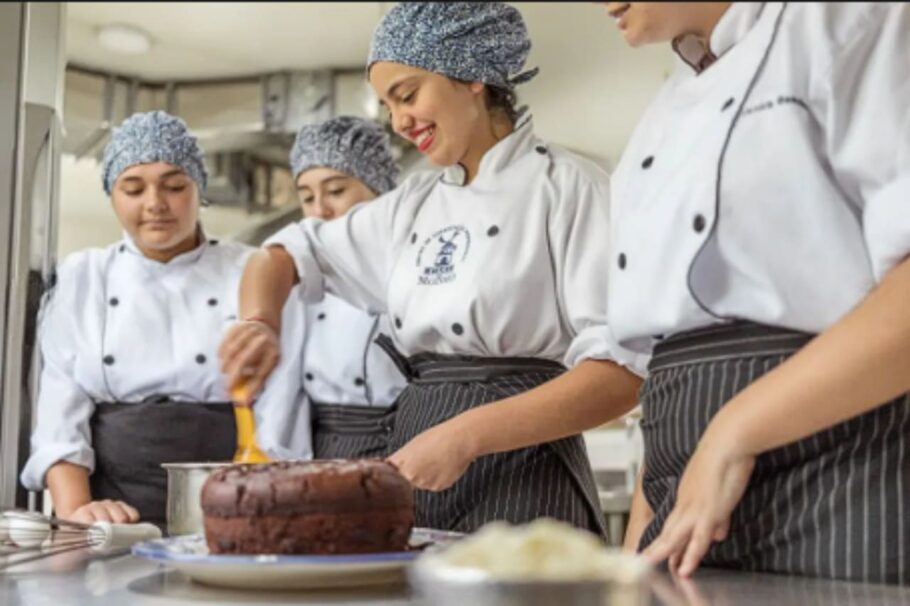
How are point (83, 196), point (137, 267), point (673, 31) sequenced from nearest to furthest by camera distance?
point (673, 31), point (137, 267), point (83, 196)

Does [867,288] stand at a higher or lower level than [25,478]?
higher

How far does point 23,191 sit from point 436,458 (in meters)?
0.82

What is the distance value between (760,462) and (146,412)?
1124 mm

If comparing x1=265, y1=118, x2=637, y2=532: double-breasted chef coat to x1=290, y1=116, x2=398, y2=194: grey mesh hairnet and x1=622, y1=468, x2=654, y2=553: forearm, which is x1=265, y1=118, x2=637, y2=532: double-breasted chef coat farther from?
x1=290, y1=116, x2=398, y2=194: grey mesh hairnet

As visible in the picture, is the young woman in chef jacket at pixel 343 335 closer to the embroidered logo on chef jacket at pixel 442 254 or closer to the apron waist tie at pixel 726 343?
the embroidered logo on chef jacket at pixel 442 254

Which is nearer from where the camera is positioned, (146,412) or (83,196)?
(146,412)

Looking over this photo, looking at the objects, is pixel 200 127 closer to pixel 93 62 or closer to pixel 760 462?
A: pixel 93 62

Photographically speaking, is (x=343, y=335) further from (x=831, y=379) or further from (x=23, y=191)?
(x=831, y=379)

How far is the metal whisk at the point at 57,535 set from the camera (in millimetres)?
1133

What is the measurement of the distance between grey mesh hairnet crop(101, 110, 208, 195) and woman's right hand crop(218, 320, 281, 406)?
2.28ft

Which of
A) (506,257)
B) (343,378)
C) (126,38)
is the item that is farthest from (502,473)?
(126,38)

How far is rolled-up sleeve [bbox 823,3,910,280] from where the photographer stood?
25.1 inches

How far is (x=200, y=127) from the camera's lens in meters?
3.08

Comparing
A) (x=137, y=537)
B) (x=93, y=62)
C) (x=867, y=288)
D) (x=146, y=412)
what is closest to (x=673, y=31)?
(x=867, y=288)
